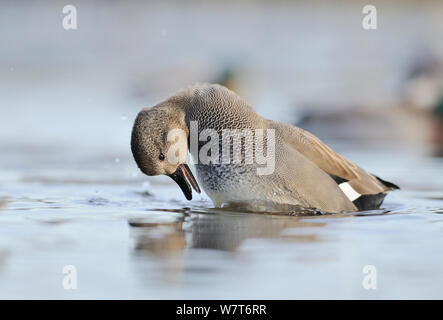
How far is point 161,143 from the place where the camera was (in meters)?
5.90

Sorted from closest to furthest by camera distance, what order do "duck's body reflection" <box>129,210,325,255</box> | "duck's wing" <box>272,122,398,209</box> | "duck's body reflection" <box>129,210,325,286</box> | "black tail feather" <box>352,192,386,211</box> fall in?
"duck's body reflection" <box>129,210,325,286</box> → "duck's body reflection" <box>129,210,325,255</box> → "duck's wing" <box>272,122,398,209</box> → "black tail feather" <box>352,192,386,211</box>

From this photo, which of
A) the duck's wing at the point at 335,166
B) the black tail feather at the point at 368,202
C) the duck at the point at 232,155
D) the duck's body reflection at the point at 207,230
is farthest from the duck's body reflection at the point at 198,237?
the black tail feather at the point at 368,202

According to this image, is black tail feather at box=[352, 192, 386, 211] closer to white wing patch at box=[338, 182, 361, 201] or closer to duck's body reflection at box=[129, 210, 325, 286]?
white wing patch at box=[338, 182, 361, 201]

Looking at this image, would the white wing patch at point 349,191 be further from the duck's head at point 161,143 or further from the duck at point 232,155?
the duck's head at point 161,143

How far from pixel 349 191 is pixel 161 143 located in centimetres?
165

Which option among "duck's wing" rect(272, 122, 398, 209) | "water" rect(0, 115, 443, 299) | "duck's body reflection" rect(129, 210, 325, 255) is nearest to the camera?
"water" rect(0, 115, 443, 299)

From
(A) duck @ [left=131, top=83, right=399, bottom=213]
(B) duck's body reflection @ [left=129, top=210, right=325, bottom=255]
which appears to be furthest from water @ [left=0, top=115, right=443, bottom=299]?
(A) duck @ [left=131, top=83, right=399, bottom=213]

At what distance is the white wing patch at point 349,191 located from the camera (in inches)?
247

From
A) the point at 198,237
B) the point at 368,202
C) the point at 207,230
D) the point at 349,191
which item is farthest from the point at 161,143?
the point at 368,202

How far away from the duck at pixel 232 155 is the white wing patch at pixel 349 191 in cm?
2

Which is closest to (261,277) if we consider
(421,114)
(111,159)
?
(111,159)

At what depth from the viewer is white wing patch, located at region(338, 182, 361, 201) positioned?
6281mm

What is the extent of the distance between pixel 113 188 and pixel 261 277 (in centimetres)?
369

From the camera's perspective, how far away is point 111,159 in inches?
372
